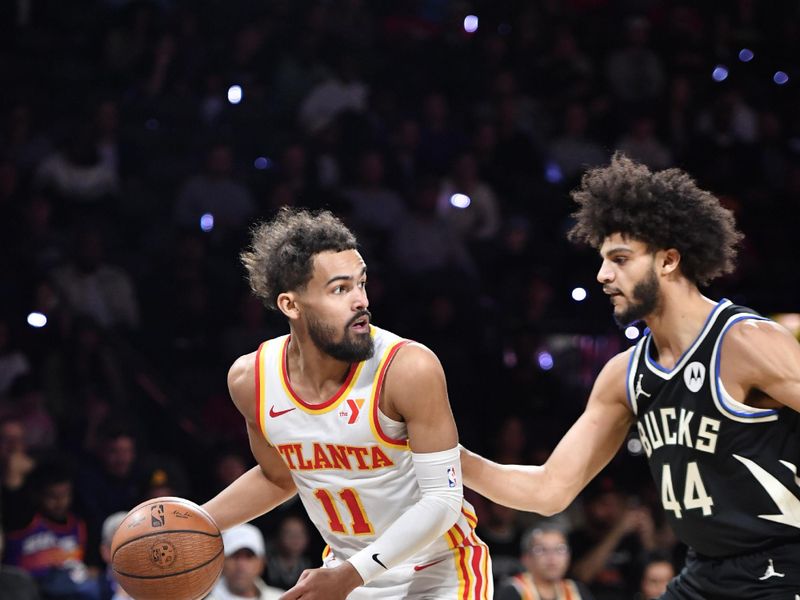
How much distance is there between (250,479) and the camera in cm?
403

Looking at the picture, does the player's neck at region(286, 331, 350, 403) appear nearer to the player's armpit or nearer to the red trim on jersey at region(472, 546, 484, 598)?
the player's armpit

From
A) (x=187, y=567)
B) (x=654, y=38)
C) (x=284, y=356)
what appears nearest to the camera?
(x=187, y=567)

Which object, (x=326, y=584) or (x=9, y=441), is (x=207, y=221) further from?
(x=326, y=584)

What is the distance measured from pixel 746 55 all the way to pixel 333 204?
4.86 metres

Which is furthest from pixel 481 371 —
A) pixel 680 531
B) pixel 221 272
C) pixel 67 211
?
pixel 680 531

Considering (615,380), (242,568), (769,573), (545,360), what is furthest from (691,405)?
(545,360)

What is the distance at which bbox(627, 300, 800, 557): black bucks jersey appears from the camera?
11.5 feet

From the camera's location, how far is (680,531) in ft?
12.1

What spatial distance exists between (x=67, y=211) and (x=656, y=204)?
5262 mm

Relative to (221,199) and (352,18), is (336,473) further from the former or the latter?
(352,18)

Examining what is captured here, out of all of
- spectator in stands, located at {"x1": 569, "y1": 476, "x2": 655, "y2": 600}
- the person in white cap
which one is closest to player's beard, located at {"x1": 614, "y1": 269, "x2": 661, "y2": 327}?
the person in white cap

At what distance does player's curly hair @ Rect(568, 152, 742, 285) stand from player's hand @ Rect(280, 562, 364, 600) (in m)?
1.34

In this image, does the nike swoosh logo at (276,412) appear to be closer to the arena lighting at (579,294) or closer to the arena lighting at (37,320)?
the arena lighting at (37,320)

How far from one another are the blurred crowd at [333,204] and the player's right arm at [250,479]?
7.80 feet
